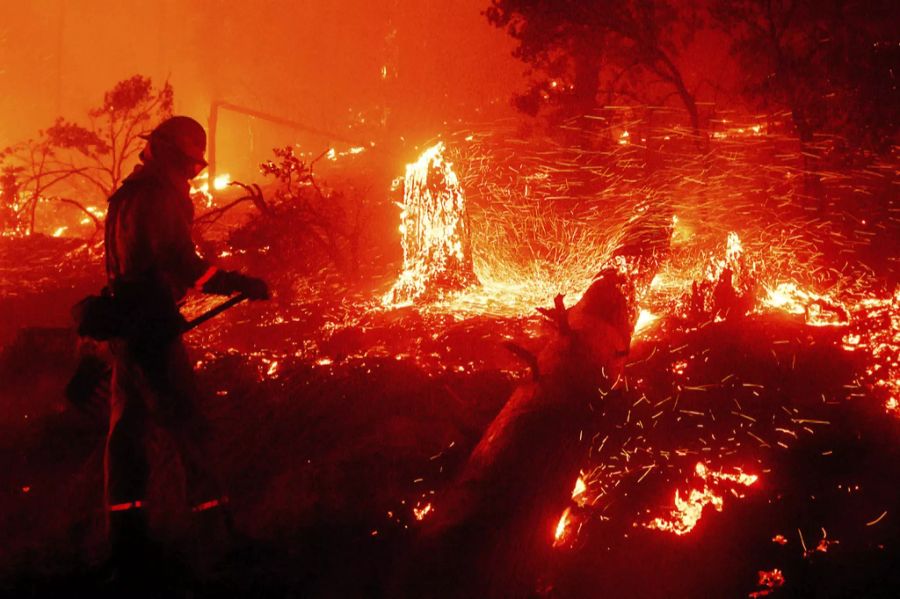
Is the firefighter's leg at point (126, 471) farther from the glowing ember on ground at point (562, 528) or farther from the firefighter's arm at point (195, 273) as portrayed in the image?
the glowing ember on ground at point (562, 528)

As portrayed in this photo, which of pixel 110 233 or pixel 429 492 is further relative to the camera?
pixel 429 492

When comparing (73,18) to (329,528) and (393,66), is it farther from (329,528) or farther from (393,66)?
(329,528)

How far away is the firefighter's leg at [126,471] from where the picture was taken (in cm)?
290

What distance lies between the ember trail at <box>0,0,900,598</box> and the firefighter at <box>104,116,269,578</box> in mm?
14

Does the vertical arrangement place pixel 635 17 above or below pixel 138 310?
above

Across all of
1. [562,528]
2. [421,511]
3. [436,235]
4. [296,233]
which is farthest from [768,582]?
[296,233]

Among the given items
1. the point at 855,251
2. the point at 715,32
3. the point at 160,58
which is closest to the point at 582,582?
the point at 855,251

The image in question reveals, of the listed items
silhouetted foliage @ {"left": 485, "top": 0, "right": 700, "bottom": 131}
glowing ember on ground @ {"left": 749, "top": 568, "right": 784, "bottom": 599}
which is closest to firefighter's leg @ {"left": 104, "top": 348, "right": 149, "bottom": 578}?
glowing ember on ground @ {"left": 749, "top": 568, "right": 784, "bottom": 599}

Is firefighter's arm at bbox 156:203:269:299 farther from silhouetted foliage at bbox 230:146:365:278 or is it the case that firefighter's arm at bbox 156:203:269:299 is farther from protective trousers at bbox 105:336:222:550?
silhouetted foliage at bbox 230:146:365:278

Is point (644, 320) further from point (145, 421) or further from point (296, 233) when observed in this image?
point (296, 233)

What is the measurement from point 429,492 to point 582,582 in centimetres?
103

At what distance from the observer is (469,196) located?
1201 centimetres

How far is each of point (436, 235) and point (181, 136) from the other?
468 centimetres

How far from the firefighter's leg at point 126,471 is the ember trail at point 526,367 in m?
0.01
